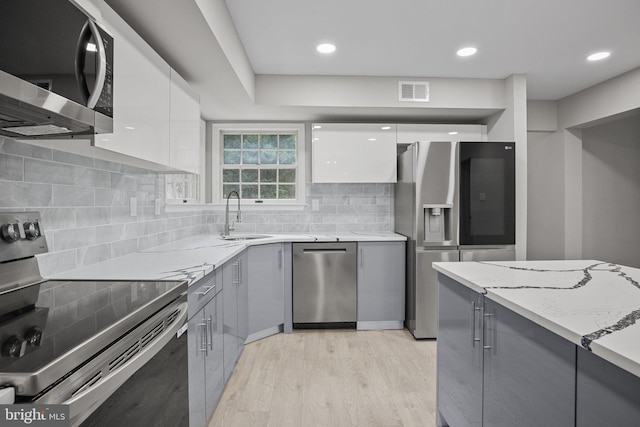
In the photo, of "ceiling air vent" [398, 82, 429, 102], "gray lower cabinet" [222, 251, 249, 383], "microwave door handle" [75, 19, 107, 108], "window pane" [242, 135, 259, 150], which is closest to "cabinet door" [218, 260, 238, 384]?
"gray lower cabinet" [222, 251, 249, 383]

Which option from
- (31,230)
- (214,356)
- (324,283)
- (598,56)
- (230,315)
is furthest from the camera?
(324,283)

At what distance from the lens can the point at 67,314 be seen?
3.29 feet

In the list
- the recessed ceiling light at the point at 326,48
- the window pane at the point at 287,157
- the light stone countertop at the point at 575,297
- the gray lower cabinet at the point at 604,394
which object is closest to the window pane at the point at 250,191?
the window pane at the point at 287,157

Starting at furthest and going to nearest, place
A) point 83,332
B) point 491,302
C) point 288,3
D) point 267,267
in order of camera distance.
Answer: point 267,267 → point 288,3 → point 491,302 → point 83,332

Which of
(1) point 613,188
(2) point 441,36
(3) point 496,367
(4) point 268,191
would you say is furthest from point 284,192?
(1) point 613,188

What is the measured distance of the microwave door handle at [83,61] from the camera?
113 centimetres

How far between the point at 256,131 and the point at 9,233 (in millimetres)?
3021

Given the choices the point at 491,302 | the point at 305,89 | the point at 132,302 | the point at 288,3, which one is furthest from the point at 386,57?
the point at 132,302

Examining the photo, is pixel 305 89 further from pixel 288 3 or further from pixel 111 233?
pixel 111 233

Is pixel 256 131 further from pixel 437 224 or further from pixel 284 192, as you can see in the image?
pixel 437 224

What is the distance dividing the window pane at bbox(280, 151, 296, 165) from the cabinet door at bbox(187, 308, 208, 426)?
2647 mm

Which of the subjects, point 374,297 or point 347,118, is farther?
point 347,118

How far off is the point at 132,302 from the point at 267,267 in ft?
6.93

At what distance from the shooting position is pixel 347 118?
12.6 feet
